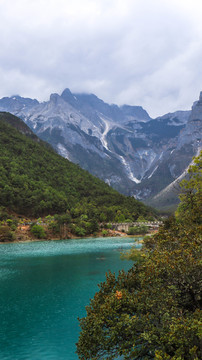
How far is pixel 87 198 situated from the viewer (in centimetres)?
17112

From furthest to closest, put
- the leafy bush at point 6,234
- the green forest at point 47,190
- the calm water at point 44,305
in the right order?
the green forest at point 47,190 < the leafy bush at point 6,234 < the calm water at point 44,305

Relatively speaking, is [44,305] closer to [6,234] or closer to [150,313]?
[150,313]

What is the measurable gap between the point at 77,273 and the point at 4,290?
14.2 metres

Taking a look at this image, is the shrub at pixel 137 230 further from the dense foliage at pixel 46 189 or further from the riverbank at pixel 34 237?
the dense foliage at pixel 46 189

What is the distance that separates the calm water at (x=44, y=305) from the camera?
21172mm

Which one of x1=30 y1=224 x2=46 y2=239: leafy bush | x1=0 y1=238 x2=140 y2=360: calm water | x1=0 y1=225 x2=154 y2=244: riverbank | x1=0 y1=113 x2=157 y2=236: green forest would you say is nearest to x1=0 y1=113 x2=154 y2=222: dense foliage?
x1=0 y1=113 x2=157 y2=236: green forest

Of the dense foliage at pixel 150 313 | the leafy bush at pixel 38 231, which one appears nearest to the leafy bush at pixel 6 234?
the leafy bush at pixel 38 231

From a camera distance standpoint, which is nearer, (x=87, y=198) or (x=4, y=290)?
(x=4, y=290)

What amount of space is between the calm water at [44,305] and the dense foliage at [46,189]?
243 ft

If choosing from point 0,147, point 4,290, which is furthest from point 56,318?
point 0,147

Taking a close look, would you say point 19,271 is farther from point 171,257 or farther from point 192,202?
point 171,257

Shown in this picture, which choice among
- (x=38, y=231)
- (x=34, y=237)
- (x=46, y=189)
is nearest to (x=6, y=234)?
(x=34, y=237)

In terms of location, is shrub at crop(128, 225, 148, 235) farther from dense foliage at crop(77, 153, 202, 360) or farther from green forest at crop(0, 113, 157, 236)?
dense foliage at crop(77, 153, 202, 360)

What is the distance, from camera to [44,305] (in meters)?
→ 30.4
